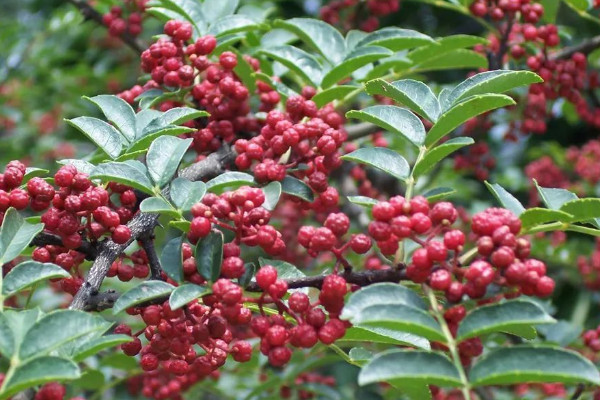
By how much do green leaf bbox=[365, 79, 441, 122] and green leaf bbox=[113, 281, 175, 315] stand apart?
71 cm

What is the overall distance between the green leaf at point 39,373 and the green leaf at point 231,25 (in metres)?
1.50

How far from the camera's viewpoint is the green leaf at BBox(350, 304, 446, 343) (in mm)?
1349

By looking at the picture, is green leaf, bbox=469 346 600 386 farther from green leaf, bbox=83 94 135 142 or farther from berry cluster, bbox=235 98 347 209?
green leaf, bbox=83 94 135 142

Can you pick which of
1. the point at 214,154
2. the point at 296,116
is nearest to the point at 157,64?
the point at 214,154

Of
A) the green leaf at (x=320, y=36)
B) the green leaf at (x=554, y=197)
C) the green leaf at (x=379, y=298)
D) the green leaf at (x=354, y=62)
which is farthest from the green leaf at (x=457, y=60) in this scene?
the green leaf at (x=379, y=298)

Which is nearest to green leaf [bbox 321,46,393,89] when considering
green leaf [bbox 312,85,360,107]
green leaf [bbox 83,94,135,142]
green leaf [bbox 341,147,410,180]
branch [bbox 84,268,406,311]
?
green leaf [bbox 312,85,360,107]

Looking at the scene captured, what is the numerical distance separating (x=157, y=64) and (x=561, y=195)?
50.7 inches

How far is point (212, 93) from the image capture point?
7.95 feet

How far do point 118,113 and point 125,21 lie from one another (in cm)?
150

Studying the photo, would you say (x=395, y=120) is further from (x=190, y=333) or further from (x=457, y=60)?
(x=457, y=60)

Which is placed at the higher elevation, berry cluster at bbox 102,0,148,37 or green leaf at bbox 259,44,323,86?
green leaf at bbox 259,44,323,86

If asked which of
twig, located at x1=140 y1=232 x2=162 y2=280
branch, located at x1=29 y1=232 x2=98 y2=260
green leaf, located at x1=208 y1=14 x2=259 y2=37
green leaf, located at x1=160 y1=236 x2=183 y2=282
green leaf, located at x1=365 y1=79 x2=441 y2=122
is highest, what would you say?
green leaf, located at x1=365 y1=79 x2=441 y2=122

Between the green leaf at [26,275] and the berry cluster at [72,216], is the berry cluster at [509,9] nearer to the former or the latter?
the berry cluster at [72,216]

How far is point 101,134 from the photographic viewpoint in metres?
1.98
